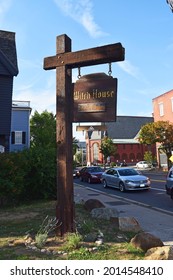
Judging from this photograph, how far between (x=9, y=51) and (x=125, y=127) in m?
63.0

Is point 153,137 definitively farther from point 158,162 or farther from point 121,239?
point 121,239

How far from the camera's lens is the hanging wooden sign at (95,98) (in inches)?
245

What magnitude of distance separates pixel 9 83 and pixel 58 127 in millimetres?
14370

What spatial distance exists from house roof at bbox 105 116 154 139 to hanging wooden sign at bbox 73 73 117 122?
235 feet

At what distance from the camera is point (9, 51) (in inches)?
883

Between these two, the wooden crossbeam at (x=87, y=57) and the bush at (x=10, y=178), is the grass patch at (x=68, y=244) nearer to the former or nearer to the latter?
A: the bush at (x=10, y=178)

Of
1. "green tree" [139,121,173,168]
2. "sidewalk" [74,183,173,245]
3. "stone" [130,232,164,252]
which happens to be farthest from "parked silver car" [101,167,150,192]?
"green tree" [139,121,173,168]

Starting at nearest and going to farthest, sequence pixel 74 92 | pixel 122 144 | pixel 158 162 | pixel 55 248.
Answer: pixel 55 248
pixel 74 92
pixel 158 162
pixel 122 144

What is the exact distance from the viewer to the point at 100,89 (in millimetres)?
6336

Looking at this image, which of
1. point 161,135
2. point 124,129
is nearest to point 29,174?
point 161,135

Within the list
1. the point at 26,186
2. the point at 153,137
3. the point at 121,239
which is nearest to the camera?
the point at 121,239

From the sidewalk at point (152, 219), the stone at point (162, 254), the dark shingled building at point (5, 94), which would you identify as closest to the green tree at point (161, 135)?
the dark shingled building at point (5, 94)
